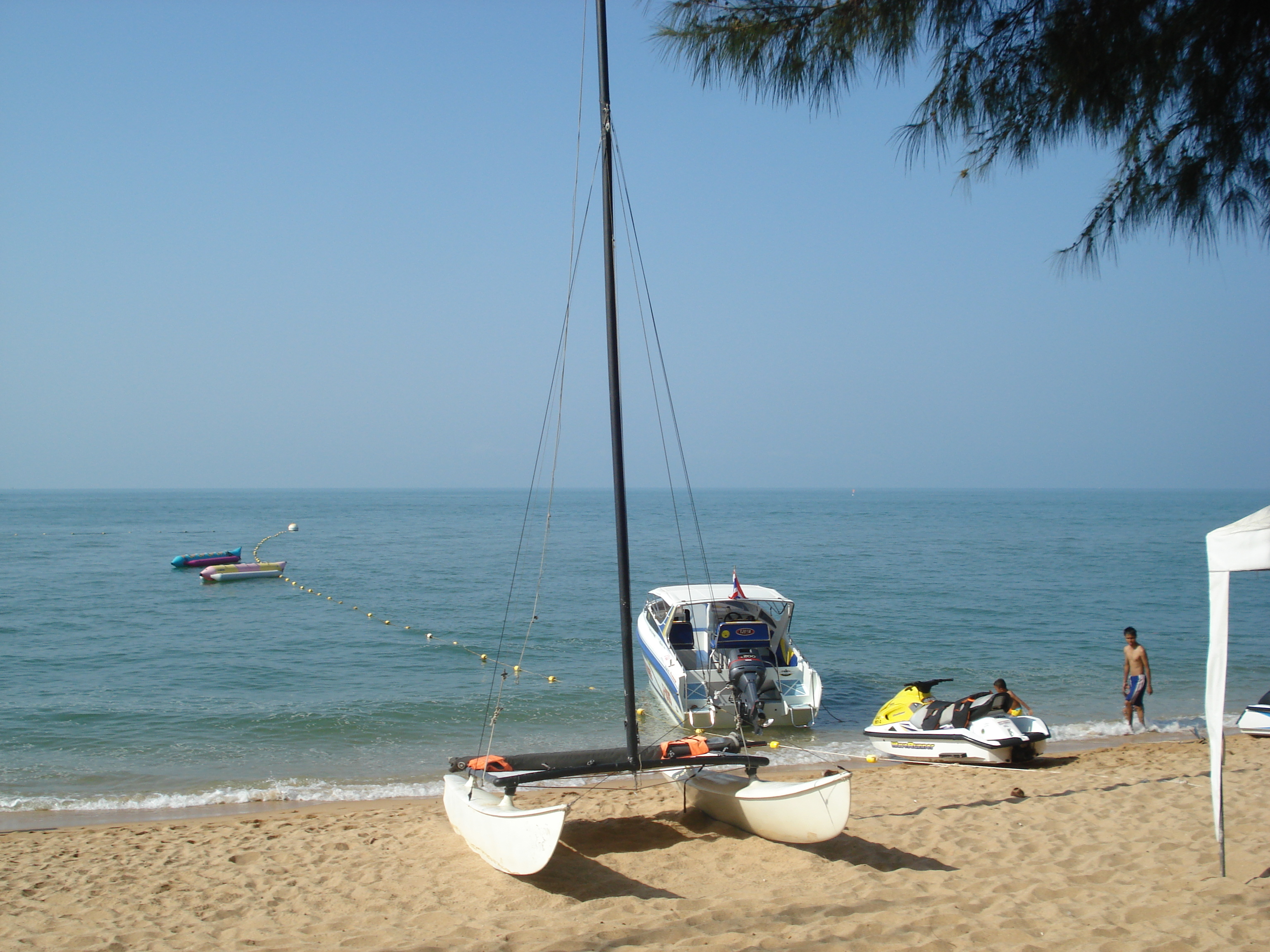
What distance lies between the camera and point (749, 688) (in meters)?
13.0

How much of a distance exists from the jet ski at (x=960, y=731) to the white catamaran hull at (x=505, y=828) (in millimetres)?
6849

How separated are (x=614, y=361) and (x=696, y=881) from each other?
14.2 feet

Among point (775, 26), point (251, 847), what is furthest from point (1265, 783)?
point (251, 847)

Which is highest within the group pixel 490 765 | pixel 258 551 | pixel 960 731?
pixel 490 765

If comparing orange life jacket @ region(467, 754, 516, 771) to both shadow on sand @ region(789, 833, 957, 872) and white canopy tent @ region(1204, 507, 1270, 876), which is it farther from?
white canopy tent @ region(1204, 507, 1270, 876)

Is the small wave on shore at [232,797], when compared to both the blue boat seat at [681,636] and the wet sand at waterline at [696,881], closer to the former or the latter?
the wet sand at waterline at [696,881]

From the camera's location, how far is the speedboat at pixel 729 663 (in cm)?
1316

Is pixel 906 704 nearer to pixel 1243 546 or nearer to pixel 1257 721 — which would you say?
pixel 1257 721

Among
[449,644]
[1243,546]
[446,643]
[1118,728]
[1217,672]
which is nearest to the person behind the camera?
[1243,546]

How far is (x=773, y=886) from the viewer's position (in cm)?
610

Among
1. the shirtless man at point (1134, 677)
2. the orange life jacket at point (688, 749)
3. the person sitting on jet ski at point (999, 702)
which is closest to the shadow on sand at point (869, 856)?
the orange life jacket at point (688, 749)

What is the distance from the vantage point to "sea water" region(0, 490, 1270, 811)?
42.9 feet

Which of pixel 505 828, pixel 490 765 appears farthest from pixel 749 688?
pixel 505 828

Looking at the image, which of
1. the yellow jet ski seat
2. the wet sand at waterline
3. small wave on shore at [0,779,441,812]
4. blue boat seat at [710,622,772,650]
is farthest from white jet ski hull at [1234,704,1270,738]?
small wave on shore at [0,779,441,812]
